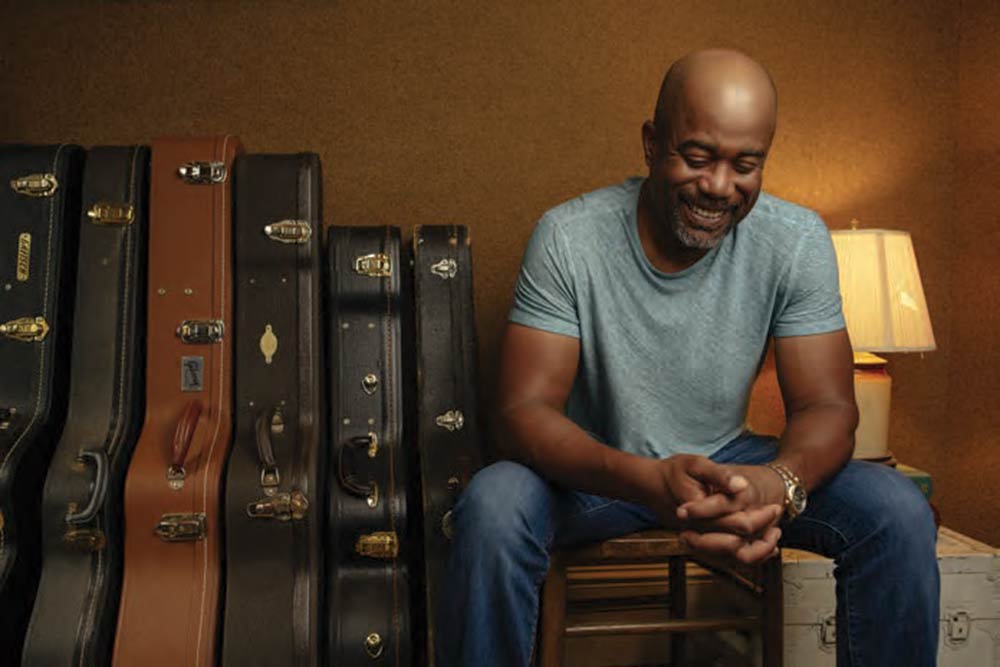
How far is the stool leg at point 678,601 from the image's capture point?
2213 mm

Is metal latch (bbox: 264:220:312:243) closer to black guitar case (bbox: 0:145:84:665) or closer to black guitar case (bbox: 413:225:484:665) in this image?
black guitar case (bbox: 413:225:484:665)

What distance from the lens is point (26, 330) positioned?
1.95 metres

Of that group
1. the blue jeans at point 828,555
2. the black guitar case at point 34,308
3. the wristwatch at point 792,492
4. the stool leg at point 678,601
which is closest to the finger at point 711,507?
the wristwatch at point 792,492

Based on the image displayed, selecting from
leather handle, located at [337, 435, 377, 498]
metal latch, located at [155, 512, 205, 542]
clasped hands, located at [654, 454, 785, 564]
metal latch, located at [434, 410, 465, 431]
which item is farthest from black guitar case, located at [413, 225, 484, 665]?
clasped hands, located at [654, 454, 785, 564]

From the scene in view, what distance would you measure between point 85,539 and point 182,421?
10.4 inches

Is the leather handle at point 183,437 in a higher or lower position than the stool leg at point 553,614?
higher

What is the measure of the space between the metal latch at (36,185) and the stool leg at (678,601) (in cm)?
154

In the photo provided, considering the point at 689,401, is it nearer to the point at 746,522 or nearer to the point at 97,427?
the point at 746,522

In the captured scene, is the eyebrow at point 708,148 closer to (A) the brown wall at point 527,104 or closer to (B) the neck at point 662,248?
(B) the neck at point 662,248

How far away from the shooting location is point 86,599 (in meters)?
1.76

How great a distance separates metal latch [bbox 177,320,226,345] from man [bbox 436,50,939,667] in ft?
2.09

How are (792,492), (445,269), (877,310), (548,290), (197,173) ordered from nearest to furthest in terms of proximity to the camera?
(792,492), (548,290), (197,173), (445,269), (877,310)

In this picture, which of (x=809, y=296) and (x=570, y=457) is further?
(x=809, y=296)

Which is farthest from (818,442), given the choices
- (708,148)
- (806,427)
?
(708,148)
